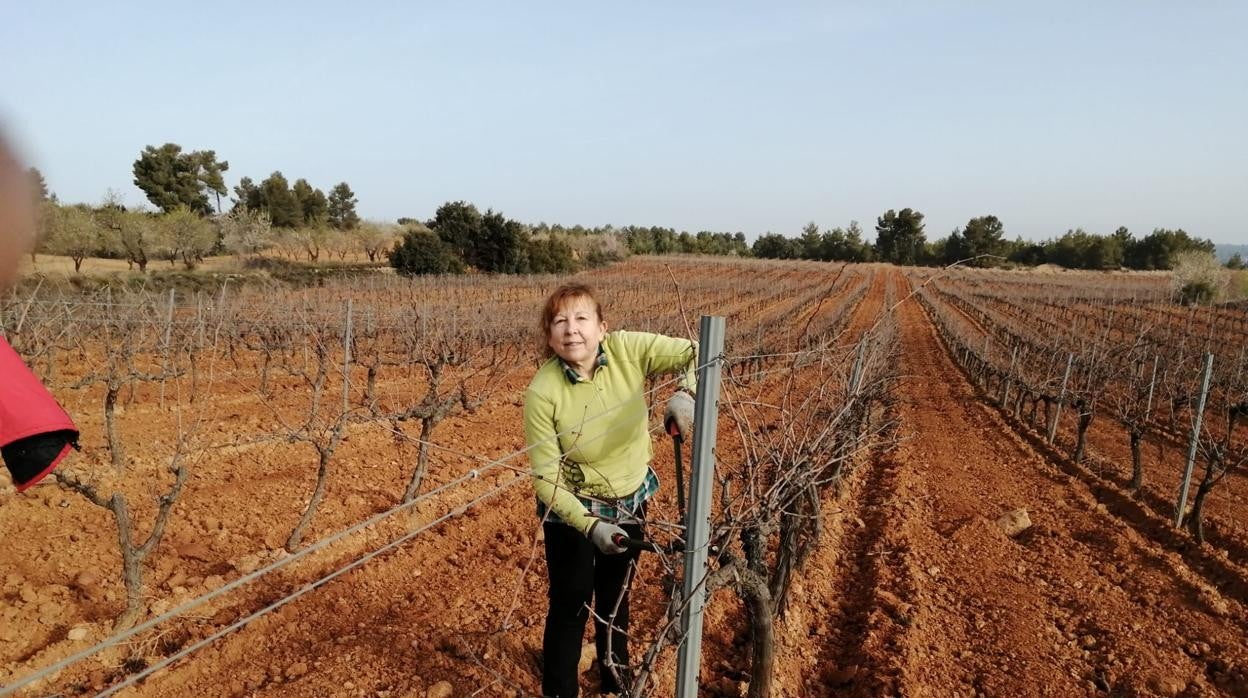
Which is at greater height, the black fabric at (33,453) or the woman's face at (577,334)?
the woman's face at (577,334)

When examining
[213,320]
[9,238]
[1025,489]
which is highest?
[9,238]

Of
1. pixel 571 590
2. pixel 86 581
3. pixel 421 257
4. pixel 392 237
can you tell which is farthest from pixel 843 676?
pixel 392 237

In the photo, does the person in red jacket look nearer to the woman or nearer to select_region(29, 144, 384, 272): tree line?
the woman

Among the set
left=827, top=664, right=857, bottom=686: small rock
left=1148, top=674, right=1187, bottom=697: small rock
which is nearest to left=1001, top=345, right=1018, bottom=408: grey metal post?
left=1148, top=674, right=1187, bottom=697: small rock

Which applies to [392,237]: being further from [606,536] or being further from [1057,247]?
[1057,247]

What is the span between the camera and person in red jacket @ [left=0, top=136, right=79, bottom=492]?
40.5 inches

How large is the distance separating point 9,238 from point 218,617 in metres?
3.45

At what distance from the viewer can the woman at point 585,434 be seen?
1896mm

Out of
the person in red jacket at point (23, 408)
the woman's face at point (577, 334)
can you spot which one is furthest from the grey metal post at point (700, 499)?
the person in red jacket at point (23, 408)

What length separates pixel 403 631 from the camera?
337cm

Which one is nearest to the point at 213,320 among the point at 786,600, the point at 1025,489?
the point at 786,600

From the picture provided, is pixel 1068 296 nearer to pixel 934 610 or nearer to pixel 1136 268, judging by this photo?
pixel 934 610

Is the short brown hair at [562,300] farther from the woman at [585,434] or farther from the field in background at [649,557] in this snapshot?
the field in background at [649,557]

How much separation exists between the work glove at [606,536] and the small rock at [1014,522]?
4.97 metres
